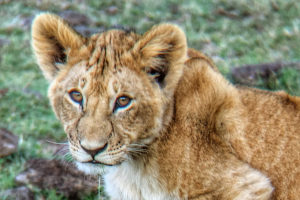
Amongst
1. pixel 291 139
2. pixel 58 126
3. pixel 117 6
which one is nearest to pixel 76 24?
pixel 117 6

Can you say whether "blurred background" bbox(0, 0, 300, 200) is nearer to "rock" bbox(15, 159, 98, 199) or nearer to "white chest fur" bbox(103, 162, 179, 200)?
"rock" bbox(15, 159, 98, 199)

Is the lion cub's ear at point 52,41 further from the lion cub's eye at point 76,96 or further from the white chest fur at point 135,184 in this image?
the white chest fur at point 135,184

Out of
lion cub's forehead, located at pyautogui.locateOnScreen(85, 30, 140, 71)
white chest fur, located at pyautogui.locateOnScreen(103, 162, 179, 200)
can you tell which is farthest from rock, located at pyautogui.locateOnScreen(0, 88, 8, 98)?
lion cub's forehead, located at pyautogui.locateOnScreen(85, 30, 140, 71)

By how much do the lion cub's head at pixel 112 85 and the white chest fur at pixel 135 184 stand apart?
203 mm

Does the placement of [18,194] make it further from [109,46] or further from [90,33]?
[109,46]

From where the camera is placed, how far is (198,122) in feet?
11.7

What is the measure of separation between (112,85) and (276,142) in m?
1.23

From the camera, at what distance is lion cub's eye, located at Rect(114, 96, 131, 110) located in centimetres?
326

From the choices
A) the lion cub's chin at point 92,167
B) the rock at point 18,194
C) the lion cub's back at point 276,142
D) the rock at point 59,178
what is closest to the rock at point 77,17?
the rock at point 59,178

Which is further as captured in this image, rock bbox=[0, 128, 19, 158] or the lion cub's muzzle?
rock bbox=[0, 128, 19, 158]

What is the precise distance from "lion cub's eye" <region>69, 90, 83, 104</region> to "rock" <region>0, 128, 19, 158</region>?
1.94m

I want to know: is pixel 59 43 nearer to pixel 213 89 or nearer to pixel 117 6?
pixel 213 89

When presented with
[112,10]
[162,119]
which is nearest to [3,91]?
[112,10]

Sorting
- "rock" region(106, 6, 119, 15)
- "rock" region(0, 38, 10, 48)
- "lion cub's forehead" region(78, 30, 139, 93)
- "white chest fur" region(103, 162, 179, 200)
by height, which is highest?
"lion cub's forehead" region(78, 30, 139, 93)
